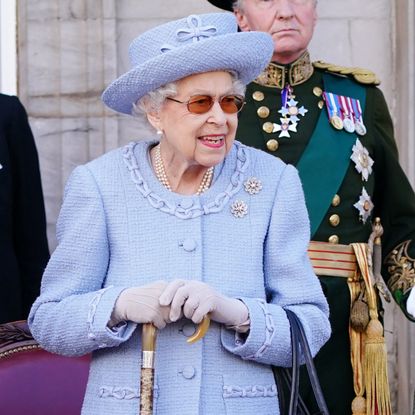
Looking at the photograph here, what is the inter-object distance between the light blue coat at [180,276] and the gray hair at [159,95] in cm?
13

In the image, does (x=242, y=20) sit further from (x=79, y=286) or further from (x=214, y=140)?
(x=79, y=286)

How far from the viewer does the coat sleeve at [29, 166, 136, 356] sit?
3.57 metres

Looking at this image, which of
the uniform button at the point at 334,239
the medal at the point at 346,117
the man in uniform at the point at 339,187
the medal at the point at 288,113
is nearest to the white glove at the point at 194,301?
the man in uniform at the point at 339,187

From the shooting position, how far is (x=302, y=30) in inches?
193

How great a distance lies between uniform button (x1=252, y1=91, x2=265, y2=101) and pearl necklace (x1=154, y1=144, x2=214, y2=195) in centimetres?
117

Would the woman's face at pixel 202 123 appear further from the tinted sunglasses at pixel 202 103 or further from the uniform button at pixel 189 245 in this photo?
the uniform button at pixel 189 245

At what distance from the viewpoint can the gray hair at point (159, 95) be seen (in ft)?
12.1

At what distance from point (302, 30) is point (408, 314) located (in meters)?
0.95

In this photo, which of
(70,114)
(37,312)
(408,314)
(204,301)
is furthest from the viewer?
(70,114)

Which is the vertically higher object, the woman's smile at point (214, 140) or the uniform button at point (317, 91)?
the uniform button at point (317, 91)

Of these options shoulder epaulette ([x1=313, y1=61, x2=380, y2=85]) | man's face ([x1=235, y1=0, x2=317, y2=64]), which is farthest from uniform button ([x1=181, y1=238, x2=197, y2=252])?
shoulder epaulette ([x1=313, y1=61, x2=380, y2=85])

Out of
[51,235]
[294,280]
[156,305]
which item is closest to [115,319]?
[156,305]

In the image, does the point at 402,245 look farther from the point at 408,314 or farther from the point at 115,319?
the point at 115,319

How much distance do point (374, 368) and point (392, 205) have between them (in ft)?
1.81
